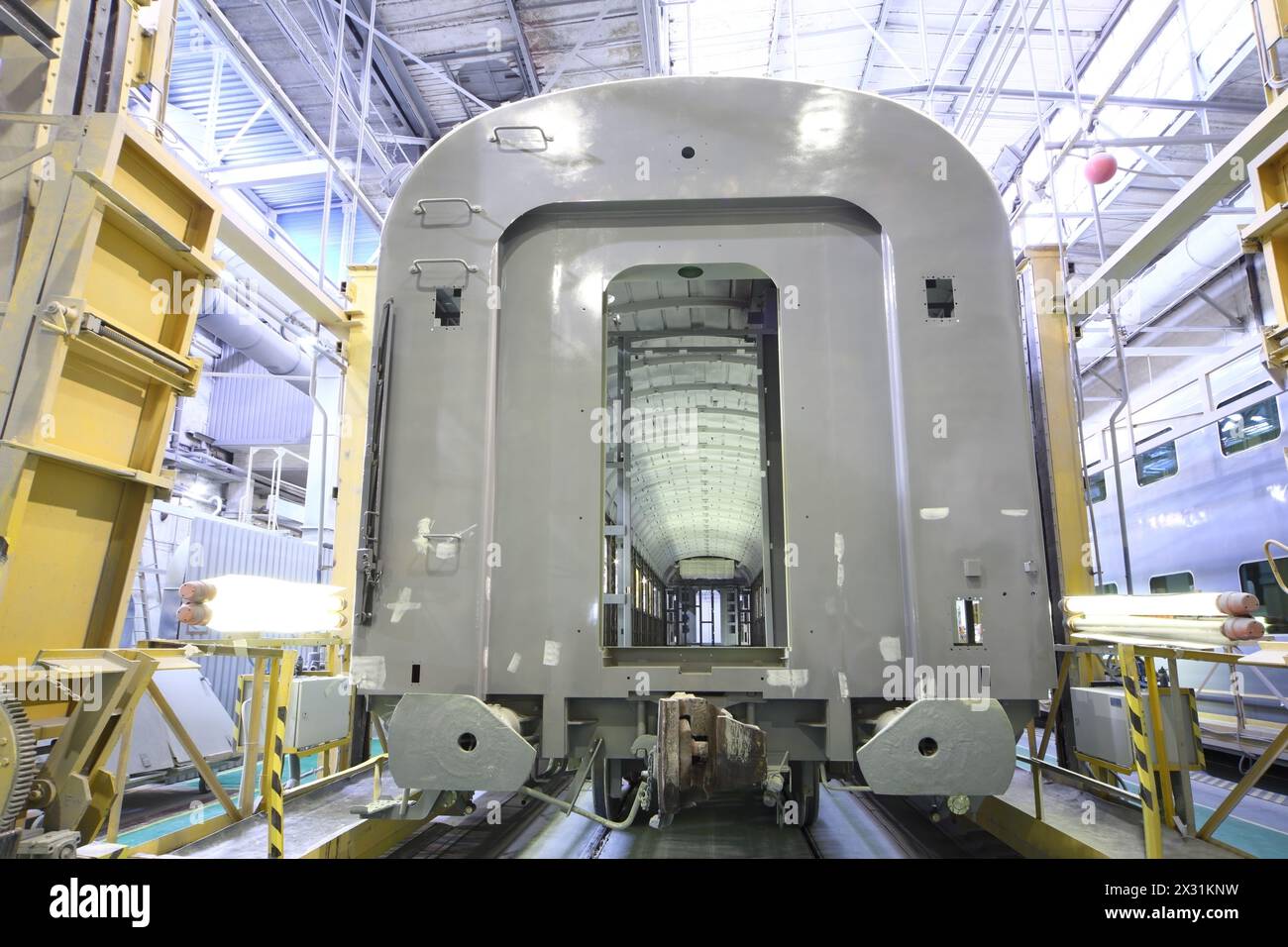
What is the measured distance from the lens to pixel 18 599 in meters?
3.68

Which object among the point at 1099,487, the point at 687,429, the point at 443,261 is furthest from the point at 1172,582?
the point at 443,261

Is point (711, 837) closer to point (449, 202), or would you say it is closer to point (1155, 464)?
point (449, 202)

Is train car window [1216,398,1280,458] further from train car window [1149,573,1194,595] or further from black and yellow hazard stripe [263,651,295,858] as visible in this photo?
black and yellow hazard stripe [263,651,295,858]

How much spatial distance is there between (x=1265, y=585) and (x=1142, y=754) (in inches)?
220

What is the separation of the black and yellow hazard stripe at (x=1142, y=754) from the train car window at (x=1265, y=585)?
523cm

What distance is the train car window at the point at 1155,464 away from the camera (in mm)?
→ 9570

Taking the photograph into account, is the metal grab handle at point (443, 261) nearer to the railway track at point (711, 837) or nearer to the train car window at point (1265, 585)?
the railway track at point (711, 837)

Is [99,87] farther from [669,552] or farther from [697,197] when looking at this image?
[669,552]

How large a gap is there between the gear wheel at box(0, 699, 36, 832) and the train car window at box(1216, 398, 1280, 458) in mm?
10006

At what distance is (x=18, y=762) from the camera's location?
10.5ft

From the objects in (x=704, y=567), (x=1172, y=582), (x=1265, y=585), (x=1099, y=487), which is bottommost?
(x=1265, y=585)

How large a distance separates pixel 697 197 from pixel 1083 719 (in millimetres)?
4519

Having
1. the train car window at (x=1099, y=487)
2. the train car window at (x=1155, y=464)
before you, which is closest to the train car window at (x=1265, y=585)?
the train car window at (x=1155, y=464)

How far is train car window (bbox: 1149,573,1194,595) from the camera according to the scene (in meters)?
9.15
